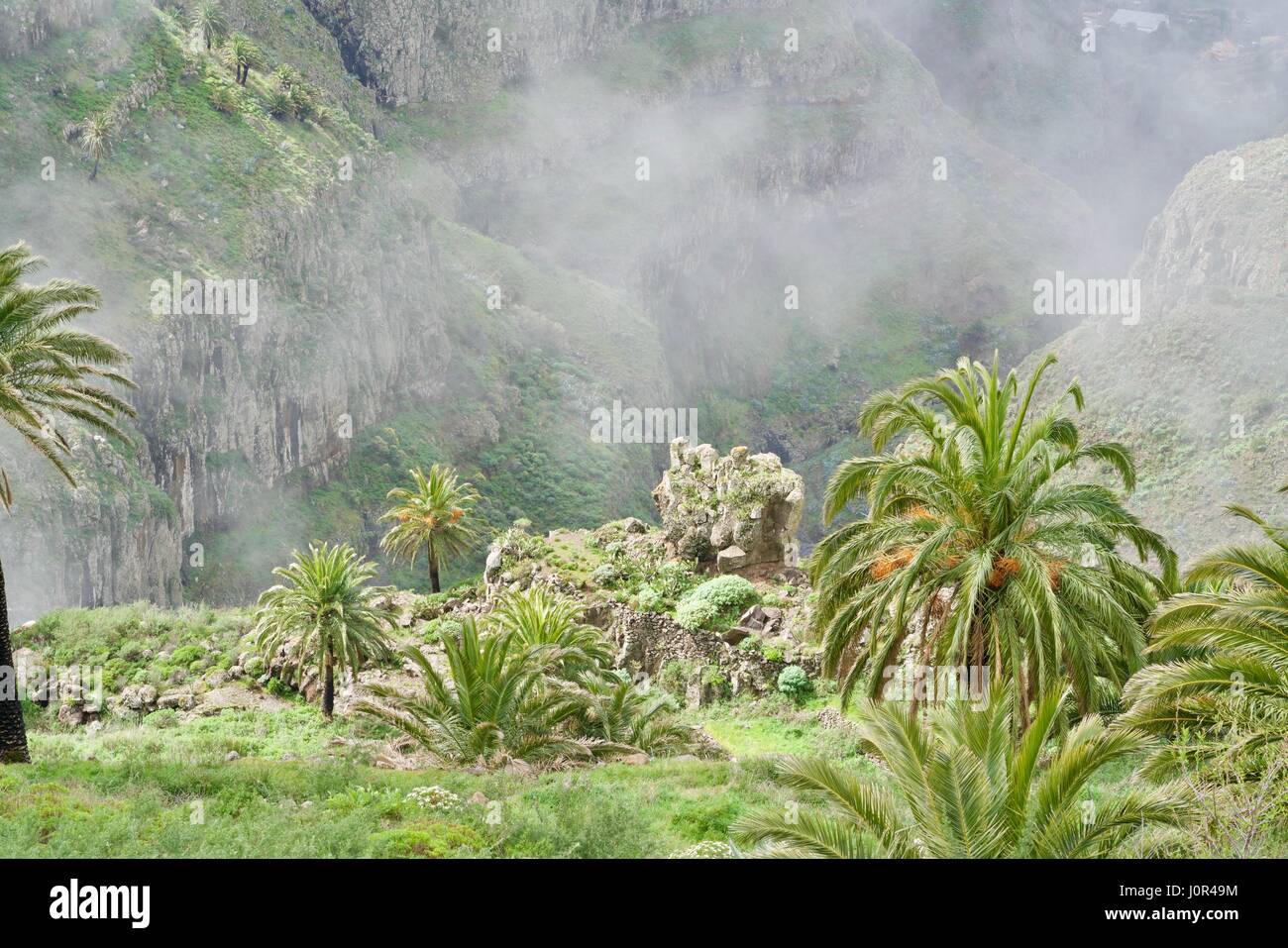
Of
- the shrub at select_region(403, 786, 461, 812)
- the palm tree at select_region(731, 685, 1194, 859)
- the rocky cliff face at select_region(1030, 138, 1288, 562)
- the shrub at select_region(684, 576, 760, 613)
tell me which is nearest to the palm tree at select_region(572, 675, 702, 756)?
the shrub at select_region(403, 786, 461, 812)

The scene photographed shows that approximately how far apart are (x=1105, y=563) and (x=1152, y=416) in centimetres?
5808

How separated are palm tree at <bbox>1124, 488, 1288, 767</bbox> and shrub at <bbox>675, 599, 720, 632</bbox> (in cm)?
1950

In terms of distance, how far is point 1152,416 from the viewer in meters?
71.0

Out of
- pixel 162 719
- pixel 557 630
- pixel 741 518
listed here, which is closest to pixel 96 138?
pixel 162 719

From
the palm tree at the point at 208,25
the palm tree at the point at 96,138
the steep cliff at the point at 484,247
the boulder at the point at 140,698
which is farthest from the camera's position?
the palm tree at the point at 208,25

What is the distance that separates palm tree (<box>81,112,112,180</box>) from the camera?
228 ft

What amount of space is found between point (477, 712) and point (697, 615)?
522 inches

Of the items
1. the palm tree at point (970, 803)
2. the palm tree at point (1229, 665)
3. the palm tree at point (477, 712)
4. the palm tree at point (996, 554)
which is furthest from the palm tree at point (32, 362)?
the palm tree at point (1229, 665)

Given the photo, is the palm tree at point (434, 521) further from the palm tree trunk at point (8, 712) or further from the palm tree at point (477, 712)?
the palm tree trunk at point (8, 712)

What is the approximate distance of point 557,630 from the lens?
89.9 ft

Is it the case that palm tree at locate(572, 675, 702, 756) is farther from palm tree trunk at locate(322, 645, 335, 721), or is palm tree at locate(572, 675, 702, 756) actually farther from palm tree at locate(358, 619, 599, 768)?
palm tree trunk at locate(322, 645, 335, 721)

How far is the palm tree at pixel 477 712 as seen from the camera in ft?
70.7

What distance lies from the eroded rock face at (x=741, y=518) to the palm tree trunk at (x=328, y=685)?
12.2 metres
